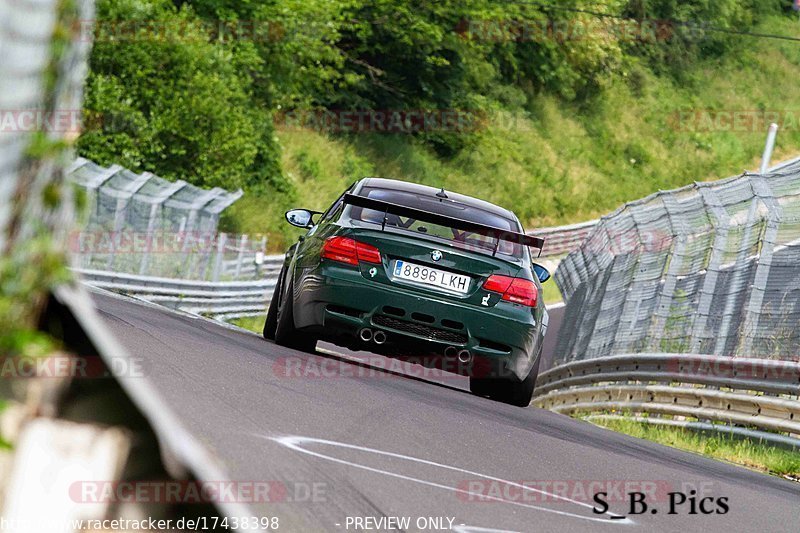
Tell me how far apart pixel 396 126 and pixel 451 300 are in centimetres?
3822

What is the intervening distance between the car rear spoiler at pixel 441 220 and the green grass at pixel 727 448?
2.39m

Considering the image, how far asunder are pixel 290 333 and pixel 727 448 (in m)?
3.58

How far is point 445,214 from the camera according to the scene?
10352 millimetres

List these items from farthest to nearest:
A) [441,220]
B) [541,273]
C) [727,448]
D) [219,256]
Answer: [219,256] < [727,448] < [541,273] < [441,220]

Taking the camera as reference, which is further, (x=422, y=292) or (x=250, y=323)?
(x=250, y=323)

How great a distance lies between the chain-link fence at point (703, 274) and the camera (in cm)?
1298

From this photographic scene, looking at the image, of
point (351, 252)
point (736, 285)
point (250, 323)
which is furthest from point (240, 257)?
point (351, 252)

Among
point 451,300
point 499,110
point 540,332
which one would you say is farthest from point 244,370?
point 499,110

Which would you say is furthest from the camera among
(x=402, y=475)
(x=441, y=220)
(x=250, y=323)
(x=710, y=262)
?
(x=250, y=323)

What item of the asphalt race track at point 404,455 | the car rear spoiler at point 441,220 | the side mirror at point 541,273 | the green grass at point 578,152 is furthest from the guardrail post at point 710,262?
the green grass at point 578,152

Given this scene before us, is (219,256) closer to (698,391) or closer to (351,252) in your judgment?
(698,391)

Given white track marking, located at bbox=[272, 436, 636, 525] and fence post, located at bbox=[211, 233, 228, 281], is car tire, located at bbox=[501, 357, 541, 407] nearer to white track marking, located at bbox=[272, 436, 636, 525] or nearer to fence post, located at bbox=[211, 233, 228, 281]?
white track marking, located at bbox=[272, 436, 636, 525]

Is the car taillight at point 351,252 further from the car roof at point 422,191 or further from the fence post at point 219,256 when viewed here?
the fence post at point 219,256

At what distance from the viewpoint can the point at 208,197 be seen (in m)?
22.8
